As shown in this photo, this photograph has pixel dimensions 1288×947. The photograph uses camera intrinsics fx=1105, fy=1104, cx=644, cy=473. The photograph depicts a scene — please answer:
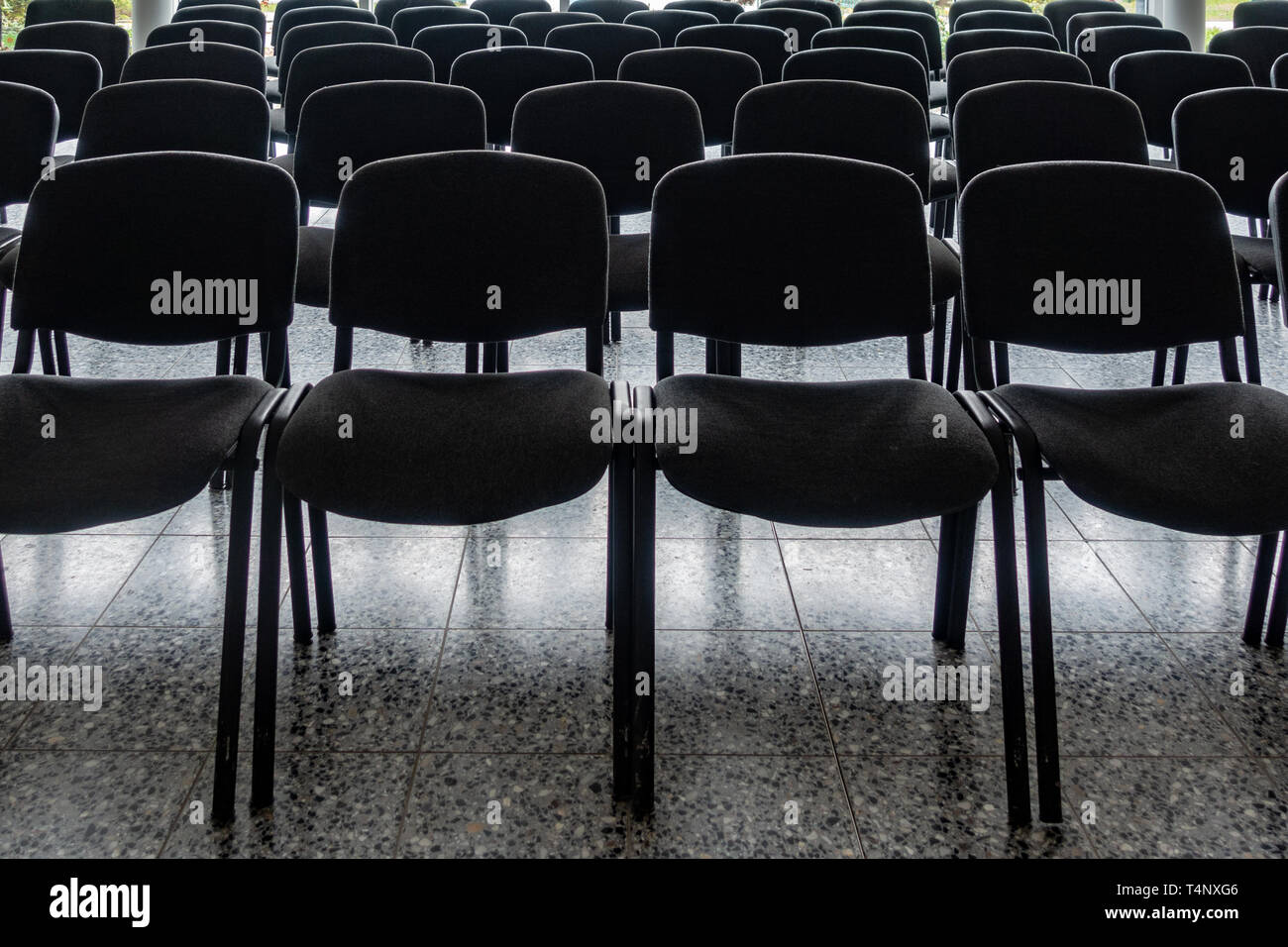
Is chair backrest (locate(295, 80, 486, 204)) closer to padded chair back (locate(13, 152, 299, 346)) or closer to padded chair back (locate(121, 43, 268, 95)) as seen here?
padded chair back (locate(13, 152, 299, 346))

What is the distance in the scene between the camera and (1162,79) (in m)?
4.37

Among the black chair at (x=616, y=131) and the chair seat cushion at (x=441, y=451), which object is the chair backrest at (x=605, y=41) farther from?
the chair seat cushion at (x=441, y=451)

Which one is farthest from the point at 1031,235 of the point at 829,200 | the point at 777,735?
the point at 777,735

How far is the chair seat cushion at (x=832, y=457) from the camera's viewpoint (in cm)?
172

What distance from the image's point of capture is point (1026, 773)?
1.70 meters

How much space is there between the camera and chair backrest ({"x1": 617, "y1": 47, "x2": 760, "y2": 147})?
4340 millimetres

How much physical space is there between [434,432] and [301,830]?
2.20ft

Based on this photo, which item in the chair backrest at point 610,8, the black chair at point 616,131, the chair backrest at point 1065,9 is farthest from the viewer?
the chair backrest at point 610,8

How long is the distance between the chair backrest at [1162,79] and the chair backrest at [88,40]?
4.52 m

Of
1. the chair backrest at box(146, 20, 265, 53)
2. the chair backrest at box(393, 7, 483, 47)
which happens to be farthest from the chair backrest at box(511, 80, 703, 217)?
the chair backrest at box(393, 7, 483, 47)

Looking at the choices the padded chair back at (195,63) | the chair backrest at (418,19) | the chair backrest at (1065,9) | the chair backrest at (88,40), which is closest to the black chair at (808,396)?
the padded chair back at (195,63)

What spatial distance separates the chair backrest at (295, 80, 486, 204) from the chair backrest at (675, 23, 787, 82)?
2118mm

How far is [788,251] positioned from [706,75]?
7.75 ft
